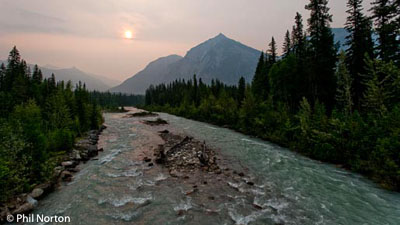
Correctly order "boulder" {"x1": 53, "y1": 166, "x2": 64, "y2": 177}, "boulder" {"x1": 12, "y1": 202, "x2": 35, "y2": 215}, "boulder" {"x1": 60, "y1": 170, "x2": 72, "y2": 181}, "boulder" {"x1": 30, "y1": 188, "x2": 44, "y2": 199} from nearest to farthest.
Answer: "boulder" {"x1": 12, "y1": 202, "x2": 35, "y2": 215}, "boulder" {"x1": 30, "y1": 188, "x2": 44, "y2": 199}, "boulder" {"x1": 53, "y1": 166, "x2": 64, "y2": 177}, "boulder" {"x1": 60, "y1": 170, "x2": 72, "y2": 181}

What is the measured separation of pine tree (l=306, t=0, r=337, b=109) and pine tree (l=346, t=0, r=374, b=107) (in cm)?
218

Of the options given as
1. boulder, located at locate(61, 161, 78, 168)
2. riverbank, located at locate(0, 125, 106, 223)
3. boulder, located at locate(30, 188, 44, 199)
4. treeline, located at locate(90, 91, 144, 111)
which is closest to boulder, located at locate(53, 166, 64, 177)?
riverbank, located at locate(0, 125, 106, 223)

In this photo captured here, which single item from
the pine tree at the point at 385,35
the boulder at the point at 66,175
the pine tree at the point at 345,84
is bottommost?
the boulder at the point at 66,175

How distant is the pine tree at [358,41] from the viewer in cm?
2270

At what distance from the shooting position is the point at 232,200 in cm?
860

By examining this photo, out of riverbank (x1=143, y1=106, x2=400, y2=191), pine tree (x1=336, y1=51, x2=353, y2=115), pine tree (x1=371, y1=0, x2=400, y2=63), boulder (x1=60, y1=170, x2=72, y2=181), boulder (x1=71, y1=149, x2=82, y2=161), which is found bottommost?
boulder (x1=60, y1=170, x2=72, y2=181)

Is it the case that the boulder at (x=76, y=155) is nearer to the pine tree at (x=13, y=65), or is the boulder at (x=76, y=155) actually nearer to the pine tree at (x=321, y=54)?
the pine tree at (x=321, y=54)

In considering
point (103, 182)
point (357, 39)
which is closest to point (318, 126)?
point (357, 39)

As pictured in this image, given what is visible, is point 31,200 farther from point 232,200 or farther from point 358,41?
point 358,41

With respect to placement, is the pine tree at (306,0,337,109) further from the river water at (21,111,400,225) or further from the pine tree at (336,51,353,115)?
the river water at (21,111,400,225)

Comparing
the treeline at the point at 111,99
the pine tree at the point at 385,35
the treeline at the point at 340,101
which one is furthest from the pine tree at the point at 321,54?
the treeline at the point at 111,99

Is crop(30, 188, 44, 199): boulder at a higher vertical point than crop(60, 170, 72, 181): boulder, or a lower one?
higher

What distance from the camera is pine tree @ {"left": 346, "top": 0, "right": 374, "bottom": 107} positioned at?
74.5ft

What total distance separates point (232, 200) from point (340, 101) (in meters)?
21.6
